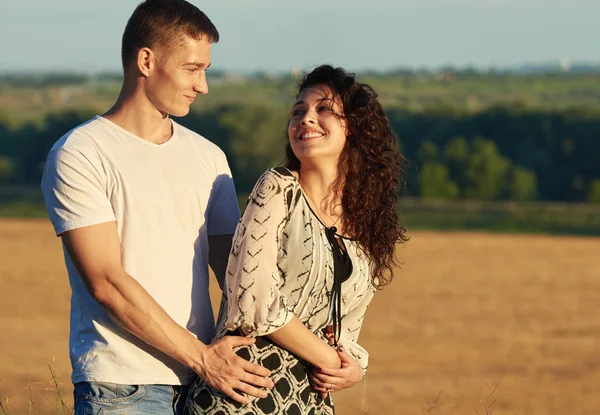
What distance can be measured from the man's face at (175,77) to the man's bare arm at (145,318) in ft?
1.58

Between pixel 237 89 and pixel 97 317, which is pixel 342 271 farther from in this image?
pixel 237 89

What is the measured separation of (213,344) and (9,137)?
2162 inches

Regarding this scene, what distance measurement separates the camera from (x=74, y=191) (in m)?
3.15

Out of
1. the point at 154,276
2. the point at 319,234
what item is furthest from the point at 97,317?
the point at 319,234

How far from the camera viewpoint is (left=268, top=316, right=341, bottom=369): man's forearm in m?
3.26

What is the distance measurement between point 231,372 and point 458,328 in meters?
19.5

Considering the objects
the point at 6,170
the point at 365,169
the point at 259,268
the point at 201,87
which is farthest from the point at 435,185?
the point at 259,268

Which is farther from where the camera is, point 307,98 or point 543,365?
point 543,365

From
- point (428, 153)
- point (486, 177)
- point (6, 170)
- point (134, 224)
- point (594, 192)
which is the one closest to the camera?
point (134, 224)

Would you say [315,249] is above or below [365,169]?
below

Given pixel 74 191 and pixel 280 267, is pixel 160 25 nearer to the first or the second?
pixel 74 191

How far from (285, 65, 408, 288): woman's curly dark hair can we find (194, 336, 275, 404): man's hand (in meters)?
0.59

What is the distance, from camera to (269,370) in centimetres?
328

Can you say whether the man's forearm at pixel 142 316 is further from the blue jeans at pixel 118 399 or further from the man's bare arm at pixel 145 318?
the blue jeans at pixel 118 399
